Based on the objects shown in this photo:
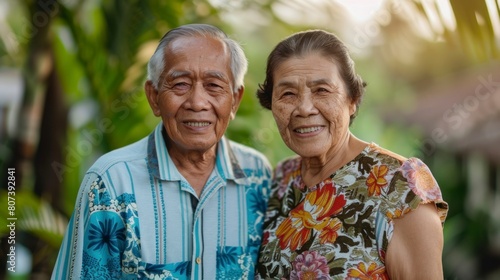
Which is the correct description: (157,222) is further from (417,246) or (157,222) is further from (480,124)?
(480,124)

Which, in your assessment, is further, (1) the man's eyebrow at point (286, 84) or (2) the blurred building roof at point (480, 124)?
(2) the blurred building roof at point (480, 124)

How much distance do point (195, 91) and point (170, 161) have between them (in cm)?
29

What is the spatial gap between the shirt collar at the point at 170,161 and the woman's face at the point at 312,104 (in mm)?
313

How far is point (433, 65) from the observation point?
26.6 ft

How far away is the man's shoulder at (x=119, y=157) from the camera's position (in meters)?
2.35

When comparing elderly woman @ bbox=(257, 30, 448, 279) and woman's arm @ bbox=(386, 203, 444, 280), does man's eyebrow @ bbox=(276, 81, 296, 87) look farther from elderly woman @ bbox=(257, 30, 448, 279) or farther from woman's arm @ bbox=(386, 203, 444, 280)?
woman's arm @ bbox=(386, 203, 444, 280)

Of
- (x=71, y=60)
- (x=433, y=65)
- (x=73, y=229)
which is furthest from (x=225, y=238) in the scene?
(x=433, y=65)

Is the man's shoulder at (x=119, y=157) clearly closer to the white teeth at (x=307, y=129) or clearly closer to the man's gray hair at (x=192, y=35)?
the man's gray hair at (x=192, y=35)

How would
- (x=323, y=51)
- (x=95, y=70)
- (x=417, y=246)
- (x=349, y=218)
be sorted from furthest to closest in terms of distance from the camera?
(x=95, y=70), (x=323, y=51), (x=349, y=218), (x=417, y=246)

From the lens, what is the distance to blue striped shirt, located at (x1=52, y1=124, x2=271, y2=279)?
2.26 m

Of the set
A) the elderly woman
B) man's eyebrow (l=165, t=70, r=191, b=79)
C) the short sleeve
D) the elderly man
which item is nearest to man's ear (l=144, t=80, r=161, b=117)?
the elderly man

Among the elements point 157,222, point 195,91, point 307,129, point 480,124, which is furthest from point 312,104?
point 480,124

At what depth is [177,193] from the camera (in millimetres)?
2438
